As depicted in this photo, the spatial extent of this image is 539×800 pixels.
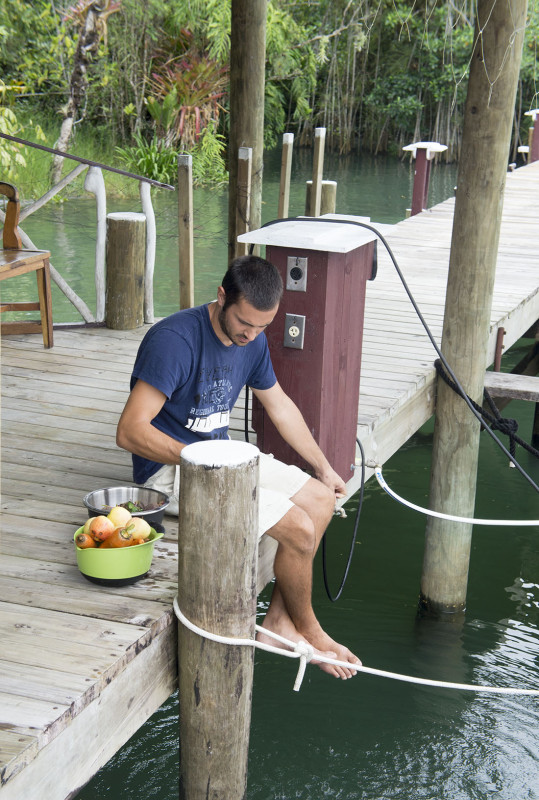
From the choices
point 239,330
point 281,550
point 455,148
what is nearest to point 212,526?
point 281,550

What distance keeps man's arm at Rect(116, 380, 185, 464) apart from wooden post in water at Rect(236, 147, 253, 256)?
7.68 ft

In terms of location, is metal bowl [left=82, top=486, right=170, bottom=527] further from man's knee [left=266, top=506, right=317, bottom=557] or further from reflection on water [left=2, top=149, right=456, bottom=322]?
reflection on water [left=2, top=149, right=456, bottom=322]

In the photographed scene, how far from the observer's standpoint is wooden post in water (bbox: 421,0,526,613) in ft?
12.5

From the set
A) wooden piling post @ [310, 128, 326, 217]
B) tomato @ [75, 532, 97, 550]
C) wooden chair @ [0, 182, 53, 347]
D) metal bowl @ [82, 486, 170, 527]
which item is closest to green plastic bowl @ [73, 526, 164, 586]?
tomato @ [75, 532, 97, 550]

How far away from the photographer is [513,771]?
3.76 meters

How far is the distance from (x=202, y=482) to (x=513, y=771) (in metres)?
2.23

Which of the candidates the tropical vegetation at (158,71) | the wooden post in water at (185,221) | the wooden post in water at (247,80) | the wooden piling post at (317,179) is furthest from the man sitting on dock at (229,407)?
the tropical vegetation at (158,71)

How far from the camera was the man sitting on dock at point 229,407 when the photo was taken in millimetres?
2717

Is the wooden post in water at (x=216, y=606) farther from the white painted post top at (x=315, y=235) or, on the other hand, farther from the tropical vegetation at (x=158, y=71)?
the tropical vegetation at (x=158, y=71)

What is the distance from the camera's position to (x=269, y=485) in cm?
284

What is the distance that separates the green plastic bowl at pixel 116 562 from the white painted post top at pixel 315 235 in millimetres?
1027

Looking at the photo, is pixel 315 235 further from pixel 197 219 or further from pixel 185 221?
pixel 197 219

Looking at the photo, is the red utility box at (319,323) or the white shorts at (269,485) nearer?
the white shorts at (269,485)

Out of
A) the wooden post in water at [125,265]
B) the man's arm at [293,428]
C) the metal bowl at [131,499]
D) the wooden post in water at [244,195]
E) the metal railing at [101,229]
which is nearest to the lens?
the metal bowl at [131,499]
